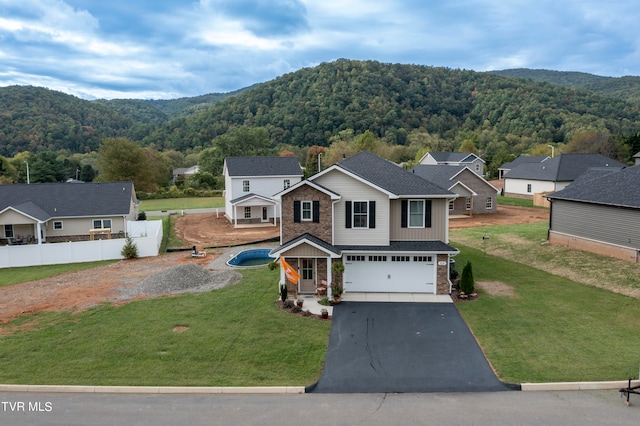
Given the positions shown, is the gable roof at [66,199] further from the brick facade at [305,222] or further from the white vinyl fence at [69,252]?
the brick facade at [305,222]

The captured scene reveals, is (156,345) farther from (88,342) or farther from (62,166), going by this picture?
(62,166)

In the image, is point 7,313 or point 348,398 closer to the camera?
point 348,398

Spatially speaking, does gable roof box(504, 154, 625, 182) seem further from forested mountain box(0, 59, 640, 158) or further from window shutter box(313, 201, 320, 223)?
forested mountain box(0, 59, 640, 158)

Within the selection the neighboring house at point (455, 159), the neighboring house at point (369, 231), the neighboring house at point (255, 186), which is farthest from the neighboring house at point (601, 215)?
the neighboring house at point (455, 159)

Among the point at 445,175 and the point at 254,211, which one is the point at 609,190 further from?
the point at 254,211

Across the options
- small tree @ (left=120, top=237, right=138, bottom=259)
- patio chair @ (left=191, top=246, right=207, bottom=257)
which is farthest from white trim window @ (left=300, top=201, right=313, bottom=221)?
small tree @ (left=120, top=237, right=138, bottom=259)

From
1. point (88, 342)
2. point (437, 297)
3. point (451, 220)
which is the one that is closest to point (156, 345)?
point (88, 342)

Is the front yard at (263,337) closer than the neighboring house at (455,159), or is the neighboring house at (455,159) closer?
the front yard at (263,337)
